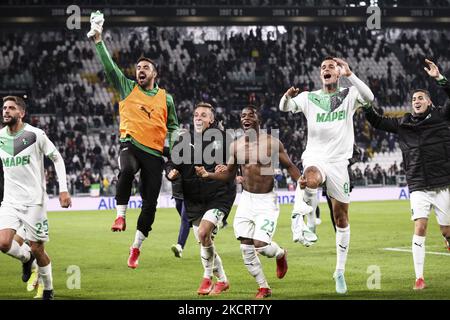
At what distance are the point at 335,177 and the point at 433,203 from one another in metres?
1.56

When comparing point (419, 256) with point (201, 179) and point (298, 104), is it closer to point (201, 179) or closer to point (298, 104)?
point (298, 104)

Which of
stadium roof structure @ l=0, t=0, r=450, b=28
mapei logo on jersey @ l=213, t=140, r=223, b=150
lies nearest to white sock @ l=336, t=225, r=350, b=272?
mapei logo on jersey @ l=213, t=140, r=223, b=150

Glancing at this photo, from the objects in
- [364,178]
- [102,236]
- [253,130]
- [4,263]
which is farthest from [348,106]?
[364,178]

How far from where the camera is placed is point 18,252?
1140 cm

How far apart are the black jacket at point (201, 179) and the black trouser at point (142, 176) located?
0.78 meters

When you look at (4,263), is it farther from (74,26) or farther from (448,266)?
(74,26)

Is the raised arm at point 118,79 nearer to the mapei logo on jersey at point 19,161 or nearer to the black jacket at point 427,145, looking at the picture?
the mapei logo on jersey at point 19,161

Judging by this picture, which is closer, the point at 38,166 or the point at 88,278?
the point at 38,166

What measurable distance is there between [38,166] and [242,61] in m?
43.5

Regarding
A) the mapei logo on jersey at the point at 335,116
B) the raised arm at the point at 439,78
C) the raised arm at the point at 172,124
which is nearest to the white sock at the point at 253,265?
the raised arm at the point at 172,124

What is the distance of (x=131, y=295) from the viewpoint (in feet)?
37.9

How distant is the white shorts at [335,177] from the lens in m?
11.3

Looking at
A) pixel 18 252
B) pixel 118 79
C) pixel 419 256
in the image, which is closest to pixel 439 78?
pixel 419 256

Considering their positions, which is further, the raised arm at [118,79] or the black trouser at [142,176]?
the raised arm at [118,79]
